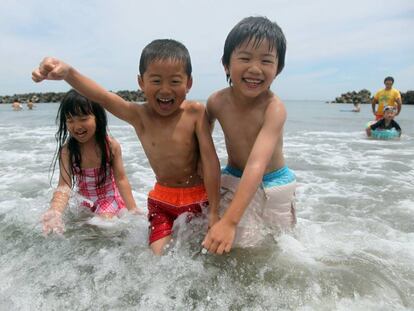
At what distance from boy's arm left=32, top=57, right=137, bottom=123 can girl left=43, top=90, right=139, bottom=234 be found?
80 centimetres

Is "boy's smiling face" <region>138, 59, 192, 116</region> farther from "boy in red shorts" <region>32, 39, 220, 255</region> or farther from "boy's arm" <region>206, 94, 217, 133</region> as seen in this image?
"boy's arm" <region>206, 94, 217, 133</region>

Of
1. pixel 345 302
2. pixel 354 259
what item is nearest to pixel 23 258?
pixel 345 302

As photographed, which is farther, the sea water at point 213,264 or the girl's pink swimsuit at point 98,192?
the girl's pink swimsuit at point 98,192

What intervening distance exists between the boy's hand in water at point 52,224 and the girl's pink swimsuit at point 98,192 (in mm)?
571

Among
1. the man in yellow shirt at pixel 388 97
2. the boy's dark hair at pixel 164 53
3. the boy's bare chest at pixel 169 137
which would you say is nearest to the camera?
the boy's dark hair at pixel 164 53

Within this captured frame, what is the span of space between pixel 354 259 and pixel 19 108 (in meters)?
29.3

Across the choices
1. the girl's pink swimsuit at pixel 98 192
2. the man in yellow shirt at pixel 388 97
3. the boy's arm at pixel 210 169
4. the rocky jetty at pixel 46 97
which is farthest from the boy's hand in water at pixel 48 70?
the rocky jetty at pixel 46 97

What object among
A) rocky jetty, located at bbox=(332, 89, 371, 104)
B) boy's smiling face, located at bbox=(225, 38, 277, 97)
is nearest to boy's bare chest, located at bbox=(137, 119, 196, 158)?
boy's smiling face, located at bbox=(225, 38, 277, 97)

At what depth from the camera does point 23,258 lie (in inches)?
99.7

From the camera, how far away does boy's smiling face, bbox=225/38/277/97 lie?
2.27 meters

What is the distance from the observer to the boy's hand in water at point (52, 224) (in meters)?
2.85

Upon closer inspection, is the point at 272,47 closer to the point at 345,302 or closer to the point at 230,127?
the point at 230,127

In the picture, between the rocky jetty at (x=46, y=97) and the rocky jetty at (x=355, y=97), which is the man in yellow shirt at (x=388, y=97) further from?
the rocky jetty at (x=46, y=97)

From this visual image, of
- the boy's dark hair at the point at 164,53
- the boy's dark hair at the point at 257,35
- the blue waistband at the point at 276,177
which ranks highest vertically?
the boy's dark hair at the point at 257,35
